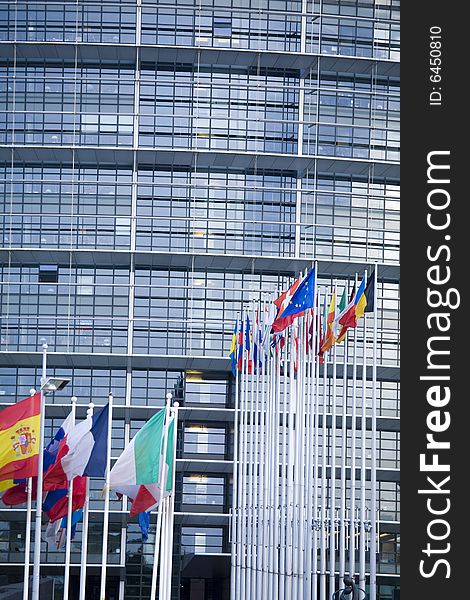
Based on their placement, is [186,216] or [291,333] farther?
[186,216]

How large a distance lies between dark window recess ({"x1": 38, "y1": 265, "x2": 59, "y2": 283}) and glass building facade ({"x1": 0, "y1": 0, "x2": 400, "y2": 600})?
0.33 ft

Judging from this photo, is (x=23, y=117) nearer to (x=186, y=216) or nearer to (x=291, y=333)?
(x=186, y=216)

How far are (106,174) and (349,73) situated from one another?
13467mm

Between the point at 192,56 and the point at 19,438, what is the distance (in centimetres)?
3464

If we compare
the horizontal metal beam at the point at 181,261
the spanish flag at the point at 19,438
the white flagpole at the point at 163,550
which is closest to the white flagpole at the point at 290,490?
the white flagpole at the point at 163,550

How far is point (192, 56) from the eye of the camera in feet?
202

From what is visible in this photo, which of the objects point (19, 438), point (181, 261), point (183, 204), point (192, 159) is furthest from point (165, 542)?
point (192, 159)

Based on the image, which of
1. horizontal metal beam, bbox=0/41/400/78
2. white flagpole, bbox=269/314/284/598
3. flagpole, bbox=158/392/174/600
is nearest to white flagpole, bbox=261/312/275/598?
white flagpole, bbox=269/314/284/598

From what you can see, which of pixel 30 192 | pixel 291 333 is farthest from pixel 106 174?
pixel 291 333

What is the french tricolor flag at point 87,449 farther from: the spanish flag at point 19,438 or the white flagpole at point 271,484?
the white flagpole at point 271,484

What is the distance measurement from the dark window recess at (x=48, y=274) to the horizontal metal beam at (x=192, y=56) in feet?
34.7

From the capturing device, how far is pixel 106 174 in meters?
61.9

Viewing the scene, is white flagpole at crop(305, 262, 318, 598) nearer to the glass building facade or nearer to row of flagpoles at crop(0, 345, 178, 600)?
row of flagpoles at crop(0, 345, 178, 600)

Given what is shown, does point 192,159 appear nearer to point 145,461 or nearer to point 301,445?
point 301,445
